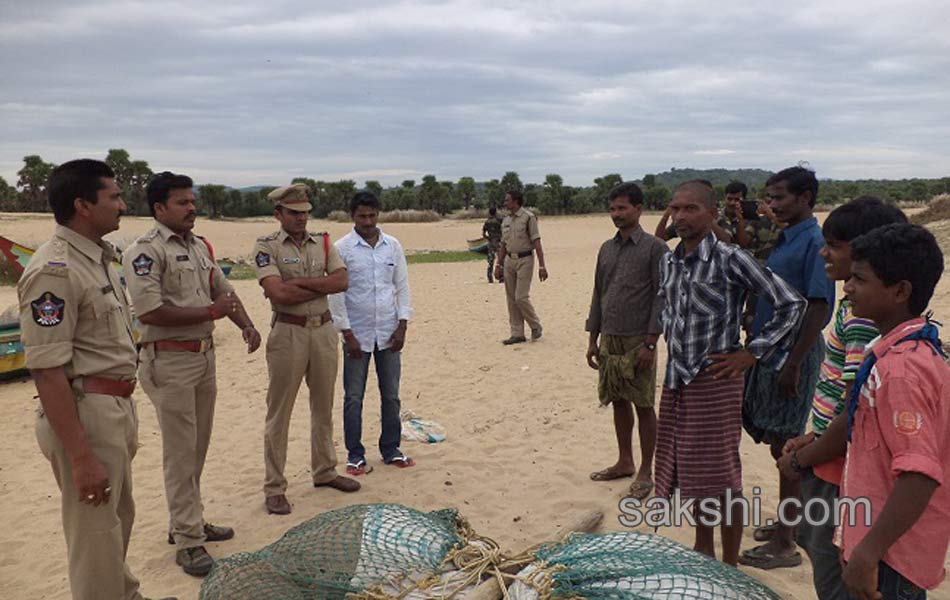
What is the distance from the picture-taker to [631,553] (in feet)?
7.69

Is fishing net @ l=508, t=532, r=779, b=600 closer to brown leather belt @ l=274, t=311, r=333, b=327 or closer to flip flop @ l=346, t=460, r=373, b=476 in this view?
brown leather belt @ l=274, t=311, r=333, b=327

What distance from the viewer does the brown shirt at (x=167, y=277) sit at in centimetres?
363

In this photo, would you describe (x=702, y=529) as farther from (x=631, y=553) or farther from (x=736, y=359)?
(x=631, y=553)

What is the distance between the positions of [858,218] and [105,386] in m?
3.14

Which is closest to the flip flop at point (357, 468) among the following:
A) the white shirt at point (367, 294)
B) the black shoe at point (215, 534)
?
the white shirt at point (367, 294)

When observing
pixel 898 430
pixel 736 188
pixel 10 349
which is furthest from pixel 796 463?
pixel 10 349

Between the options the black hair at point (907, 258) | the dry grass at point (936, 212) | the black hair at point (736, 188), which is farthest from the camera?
the dry grass at point (936, 212)

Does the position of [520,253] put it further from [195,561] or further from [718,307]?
[195,561]

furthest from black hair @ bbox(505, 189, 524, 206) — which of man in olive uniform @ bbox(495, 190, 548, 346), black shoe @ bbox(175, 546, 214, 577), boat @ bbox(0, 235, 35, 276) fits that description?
boat @ bbox(0, 235, 35, 276)

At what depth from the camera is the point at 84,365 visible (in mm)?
2871

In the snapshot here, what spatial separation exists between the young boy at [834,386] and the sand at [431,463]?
113cm

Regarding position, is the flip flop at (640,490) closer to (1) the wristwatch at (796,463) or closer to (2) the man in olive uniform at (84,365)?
(1) the wristwatch at (796,463)

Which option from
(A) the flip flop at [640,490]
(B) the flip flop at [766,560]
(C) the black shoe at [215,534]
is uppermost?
(A) the flip flop at [640,490]

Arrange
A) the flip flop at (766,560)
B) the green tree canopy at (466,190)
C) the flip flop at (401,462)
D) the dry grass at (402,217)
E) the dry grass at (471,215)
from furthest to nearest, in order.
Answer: the green tree canopy at (466,190), the dry grass at (471,215), the dry grass at (402,217), the flip flop at (401,462), the flip flop at (766,560)
